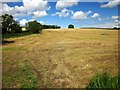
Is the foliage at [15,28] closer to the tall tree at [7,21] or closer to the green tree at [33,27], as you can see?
the tall tree at [7,21]

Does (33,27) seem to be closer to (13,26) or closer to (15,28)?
(15,28)

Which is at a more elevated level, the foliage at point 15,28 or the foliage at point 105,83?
the foliage at point 15,28

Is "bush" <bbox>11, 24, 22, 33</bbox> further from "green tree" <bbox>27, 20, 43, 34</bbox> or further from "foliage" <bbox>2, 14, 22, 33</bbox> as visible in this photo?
"green tree" <bbox>27, 20, 43, 34</bbox>

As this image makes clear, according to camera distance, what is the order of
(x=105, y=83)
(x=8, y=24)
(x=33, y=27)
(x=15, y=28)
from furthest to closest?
(x=33, y=27) → (x=15, y=28) → (x=8, y=24) → (x=105, y=83)

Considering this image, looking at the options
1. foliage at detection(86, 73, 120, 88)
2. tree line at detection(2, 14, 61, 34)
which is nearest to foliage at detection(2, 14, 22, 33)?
tree line at detection(2, 14, 61, 34)

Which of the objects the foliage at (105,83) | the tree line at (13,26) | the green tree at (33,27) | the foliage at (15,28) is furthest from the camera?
the green tree at (33,27)

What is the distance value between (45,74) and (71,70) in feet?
5.60

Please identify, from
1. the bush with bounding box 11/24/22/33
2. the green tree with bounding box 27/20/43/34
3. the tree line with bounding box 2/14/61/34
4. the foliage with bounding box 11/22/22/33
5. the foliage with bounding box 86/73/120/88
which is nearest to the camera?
the foliage with bounding box 86/73/120/88

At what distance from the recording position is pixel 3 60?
1722 centimetres

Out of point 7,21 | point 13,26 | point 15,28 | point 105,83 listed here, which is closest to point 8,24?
point 7,21

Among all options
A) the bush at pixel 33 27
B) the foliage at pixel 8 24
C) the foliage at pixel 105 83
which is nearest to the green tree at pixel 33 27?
the bush at pixel 33 27

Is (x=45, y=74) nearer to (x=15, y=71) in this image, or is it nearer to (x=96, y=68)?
(x=15, y=71)

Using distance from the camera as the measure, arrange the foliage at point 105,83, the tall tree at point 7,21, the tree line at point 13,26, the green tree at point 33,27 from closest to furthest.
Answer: the foliage at point 105,83, the tall tree at point 7,21, the tree line at point 13,26, the green tree at point 33,27

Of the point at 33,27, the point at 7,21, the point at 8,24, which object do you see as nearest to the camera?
the point at 7,21
